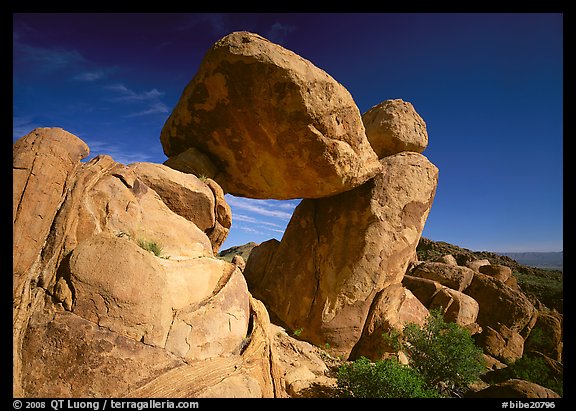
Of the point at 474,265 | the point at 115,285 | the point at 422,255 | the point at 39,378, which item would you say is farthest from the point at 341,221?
the point at 422,255

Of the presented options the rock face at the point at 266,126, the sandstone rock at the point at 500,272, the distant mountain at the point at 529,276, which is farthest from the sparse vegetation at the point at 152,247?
the distant mountain at the point at 529,276

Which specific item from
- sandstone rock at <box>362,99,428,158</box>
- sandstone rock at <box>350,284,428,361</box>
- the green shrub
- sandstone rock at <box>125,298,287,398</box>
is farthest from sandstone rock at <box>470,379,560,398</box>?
sandstone rock at <box>362,99,428,158</box>

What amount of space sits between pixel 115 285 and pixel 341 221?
7.77m

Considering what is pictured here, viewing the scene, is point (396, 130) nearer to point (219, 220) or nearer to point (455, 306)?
point (455, 306)

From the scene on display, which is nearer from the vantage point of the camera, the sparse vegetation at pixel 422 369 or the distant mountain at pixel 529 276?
the sparse vegetation at pixel 422 369

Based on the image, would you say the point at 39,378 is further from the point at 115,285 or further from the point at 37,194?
the point at 37,194

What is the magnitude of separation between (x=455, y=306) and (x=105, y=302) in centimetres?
1303

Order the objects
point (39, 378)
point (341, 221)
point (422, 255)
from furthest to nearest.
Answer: point (422, 255) → point (341, 221) → point (39, 378)

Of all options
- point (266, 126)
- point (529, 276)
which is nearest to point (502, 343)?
point (266, 126)

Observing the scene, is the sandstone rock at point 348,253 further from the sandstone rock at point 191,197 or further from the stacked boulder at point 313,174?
the sandstone rock at point 191,197

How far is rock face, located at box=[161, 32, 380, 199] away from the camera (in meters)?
7.75

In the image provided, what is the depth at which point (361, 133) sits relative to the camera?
9.43 metres

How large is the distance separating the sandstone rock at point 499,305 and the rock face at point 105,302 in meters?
13.0

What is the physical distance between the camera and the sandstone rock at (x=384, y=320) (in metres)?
9.26
